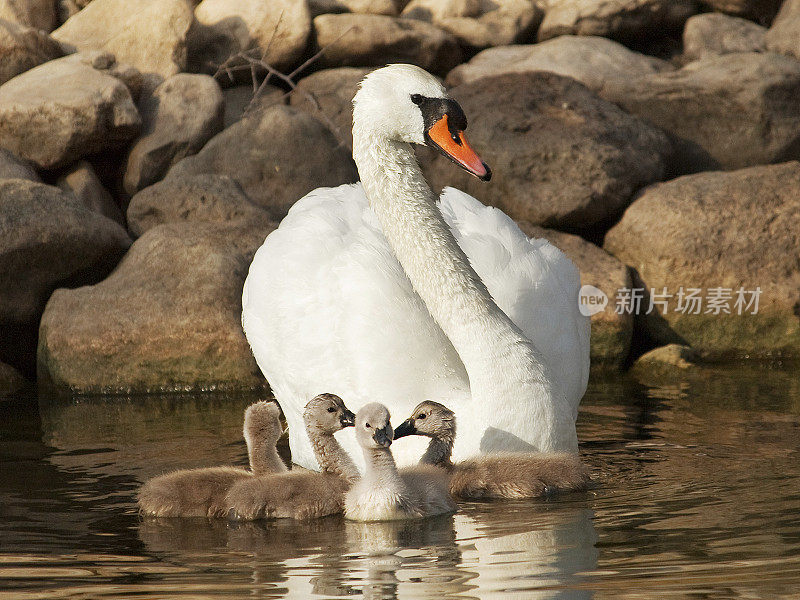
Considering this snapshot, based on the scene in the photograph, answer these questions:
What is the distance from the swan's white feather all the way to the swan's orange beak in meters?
0.94

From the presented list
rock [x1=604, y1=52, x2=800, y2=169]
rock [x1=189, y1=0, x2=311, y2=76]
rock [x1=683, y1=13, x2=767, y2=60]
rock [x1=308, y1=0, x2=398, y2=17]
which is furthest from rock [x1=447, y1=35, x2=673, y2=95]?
rock [x1=189, y1=0, x2=311, y2=76]

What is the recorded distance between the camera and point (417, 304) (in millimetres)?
6812

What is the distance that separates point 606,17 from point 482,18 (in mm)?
1364

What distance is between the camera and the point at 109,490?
6727 millimetres

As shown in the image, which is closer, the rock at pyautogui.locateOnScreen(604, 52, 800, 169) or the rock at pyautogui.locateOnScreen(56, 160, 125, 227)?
the rock at pyautogui.locateOnScreen(56, 160, 125, 227)

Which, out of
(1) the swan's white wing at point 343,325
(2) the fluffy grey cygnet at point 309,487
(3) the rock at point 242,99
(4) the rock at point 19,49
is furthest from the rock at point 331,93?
(2) the fluffy grey cygnet at point 309,487

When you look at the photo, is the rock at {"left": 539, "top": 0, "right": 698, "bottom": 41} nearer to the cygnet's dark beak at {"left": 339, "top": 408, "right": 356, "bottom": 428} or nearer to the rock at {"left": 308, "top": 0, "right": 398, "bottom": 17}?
the rock at {"left": 308, "top": 0, "right": 398, "bottom": 17}

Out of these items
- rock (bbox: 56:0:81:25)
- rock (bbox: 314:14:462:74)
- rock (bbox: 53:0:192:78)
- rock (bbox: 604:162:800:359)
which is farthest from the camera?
rock (bbox: 56:0:81:25)

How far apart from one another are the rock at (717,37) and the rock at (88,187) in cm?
663

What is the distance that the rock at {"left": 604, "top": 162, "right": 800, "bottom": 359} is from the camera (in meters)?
11.0

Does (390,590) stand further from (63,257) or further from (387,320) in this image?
(63,257)

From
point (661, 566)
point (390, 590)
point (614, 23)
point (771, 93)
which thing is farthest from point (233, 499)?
point (614, 23)

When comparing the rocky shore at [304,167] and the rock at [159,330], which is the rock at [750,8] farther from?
the rock at [159,330]

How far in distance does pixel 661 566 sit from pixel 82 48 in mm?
10379
